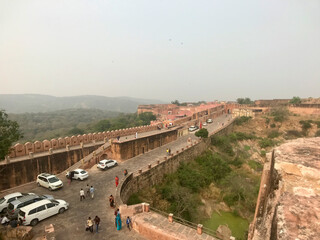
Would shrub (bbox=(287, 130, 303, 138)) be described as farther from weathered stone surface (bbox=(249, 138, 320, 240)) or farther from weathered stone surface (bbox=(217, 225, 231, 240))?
weathered stone surface (bbox=(249, 138, 320, 240))

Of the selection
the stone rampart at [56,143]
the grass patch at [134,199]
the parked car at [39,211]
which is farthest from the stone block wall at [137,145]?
the parked car at [39,211]

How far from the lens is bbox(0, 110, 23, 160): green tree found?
1063cm

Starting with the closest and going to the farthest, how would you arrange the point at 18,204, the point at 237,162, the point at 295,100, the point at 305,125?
the point at 18,204, the point at 237,162, the point at 305,125, the point at 295,100

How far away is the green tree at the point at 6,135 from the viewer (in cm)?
1063

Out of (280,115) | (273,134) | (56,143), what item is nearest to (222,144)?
(273,134)

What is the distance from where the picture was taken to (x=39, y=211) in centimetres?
890

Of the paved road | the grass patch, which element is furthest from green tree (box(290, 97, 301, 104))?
the grass patch

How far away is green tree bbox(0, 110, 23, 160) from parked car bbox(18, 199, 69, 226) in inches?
144

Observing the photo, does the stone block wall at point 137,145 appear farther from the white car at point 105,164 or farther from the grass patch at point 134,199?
the grass patch at point 134,199

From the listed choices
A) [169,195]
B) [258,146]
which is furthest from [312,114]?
[169,195]

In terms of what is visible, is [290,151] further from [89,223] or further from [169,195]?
[169,195]

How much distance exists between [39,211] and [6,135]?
196 inches

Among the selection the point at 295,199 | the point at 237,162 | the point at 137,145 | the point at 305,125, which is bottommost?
the point at 237,162

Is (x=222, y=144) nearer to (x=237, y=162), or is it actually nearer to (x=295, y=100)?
(x=237, y=162)
